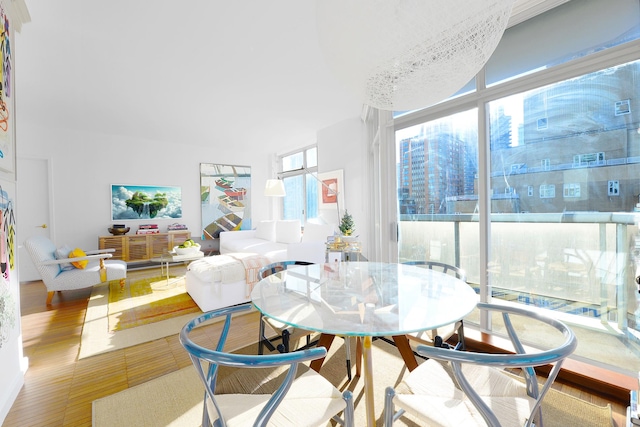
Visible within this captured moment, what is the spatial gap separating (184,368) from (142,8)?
273 centimetres

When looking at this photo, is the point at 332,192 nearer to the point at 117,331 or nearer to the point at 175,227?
the point at 175,227

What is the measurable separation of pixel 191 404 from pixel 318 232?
2.74 meters

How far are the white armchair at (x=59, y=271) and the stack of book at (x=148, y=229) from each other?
1615 mm

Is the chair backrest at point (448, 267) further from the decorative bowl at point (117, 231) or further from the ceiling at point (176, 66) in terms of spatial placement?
the decorative bowl at point (117, 231)

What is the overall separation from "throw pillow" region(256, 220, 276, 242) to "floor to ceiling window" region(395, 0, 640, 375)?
352cm

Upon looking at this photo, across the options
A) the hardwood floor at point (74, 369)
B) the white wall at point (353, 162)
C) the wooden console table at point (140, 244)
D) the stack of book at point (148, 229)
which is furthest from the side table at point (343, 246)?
the stack of book at point (148, 229)

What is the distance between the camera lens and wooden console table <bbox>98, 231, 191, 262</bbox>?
489 cm

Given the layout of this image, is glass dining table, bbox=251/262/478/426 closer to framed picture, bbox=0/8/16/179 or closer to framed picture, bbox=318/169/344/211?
framed picture, bbox=0/8/16/179

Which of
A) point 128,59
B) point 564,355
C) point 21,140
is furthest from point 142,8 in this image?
point 21,140

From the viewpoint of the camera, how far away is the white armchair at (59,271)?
124 inches

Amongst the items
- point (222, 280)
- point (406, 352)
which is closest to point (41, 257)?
point (222, 280)

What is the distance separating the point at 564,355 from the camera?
0.77 metres

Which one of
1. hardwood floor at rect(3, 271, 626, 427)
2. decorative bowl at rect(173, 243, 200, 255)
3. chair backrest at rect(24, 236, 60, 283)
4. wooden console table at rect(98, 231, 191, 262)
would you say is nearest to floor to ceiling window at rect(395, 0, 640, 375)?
hardwood floor at rect(3, 271, 626, 427)

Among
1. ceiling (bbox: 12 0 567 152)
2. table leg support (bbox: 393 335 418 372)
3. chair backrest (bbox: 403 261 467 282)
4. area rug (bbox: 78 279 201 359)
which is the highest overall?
ceiling (bbox: 12 0 567 152)
